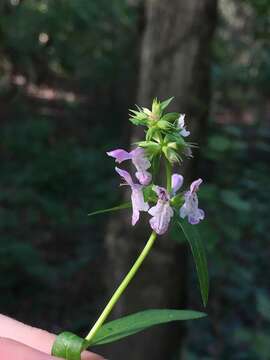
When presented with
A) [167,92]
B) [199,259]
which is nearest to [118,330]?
[199,259]

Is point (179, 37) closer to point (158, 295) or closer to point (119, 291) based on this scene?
point (158, 295)

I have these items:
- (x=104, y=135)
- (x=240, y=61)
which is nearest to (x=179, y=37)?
(x=104, y=135)

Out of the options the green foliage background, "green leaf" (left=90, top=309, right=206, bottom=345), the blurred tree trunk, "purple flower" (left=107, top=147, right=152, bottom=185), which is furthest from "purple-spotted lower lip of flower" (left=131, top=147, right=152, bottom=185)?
the blurred tree trunk

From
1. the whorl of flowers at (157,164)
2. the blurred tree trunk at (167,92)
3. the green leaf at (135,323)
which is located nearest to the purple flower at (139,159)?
the whorl of flowers at (157,164)

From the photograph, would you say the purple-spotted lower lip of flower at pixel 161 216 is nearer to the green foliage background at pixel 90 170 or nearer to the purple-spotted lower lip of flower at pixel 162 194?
the purple-spotted lower lip of flower at pixel 162 194

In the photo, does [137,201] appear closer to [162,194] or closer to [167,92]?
[162,194]

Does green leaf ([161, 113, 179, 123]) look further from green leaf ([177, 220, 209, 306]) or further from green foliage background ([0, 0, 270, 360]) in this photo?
green foliage background ([0, 0, 270, 360])
